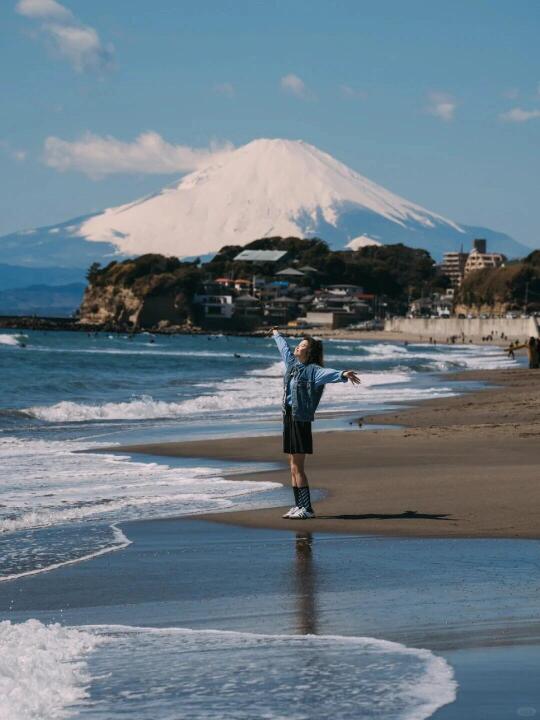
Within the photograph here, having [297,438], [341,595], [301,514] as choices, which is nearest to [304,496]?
[301,514]

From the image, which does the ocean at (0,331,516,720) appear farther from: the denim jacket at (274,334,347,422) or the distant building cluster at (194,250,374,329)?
the distant building cluster at (194,250,374,329)

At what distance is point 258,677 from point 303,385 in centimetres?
475

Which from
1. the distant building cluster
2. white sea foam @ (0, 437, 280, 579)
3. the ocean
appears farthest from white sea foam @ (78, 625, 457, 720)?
the distant building cluster

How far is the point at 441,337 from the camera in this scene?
146250 mm

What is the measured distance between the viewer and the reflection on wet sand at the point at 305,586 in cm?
694

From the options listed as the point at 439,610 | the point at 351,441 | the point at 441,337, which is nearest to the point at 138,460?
the point at 351,441

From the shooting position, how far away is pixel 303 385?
34.7ft

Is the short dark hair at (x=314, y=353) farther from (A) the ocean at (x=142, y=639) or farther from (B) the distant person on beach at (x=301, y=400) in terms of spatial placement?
(A) the ocean at (x=142, y=639)

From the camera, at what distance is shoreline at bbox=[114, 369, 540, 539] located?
407 inches

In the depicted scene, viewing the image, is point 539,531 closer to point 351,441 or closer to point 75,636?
point 75,636

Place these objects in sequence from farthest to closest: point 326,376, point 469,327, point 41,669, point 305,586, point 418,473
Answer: point 469,327 < point 418,473 < point 326,376 < point 305,586 < point 41,669

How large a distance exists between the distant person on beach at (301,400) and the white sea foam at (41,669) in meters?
4.04

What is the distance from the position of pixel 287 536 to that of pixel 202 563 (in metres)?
1.25

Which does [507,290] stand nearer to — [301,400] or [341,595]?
[301,400]
